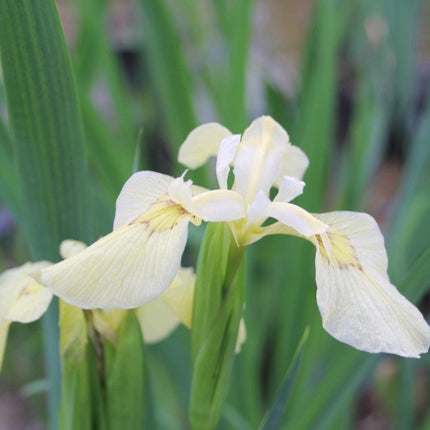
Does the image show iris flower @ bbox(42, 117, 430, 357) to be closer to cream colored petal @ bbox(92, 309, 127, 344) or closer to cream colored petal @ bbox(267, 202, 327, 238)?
cream colored petal @ bbox(267, 202, 327, 238)

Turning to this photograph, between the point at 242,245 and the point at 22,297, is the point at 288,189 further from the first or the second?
the point at 22,297

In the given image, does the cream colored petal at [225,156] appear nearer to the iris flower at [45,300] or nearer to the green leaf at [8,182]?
the iris flower at [45,300]

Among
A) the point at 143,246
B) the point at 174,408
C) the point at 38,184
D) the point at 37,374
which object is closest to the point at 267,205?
the point at 143,246

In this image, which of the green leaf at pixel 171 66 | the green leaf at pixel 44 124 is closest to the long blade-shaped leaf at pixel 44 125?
the green leaf at pixel 44 124

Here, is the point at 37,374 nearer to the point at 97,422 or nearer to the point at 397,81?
the point at 97,422

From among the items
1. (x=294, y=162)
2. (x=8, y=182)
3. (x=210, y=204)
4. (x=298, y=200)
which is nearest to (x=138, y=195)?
(x=210, y=204)

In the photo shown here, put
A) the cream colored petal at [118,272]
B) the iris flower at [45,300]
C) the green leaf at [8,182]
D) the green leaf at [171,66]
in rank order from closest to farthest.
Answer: the cream colored petal at [118,272], the iris flower at [45,300], the green leaf at [8,182], the green leaf at [171,66]
